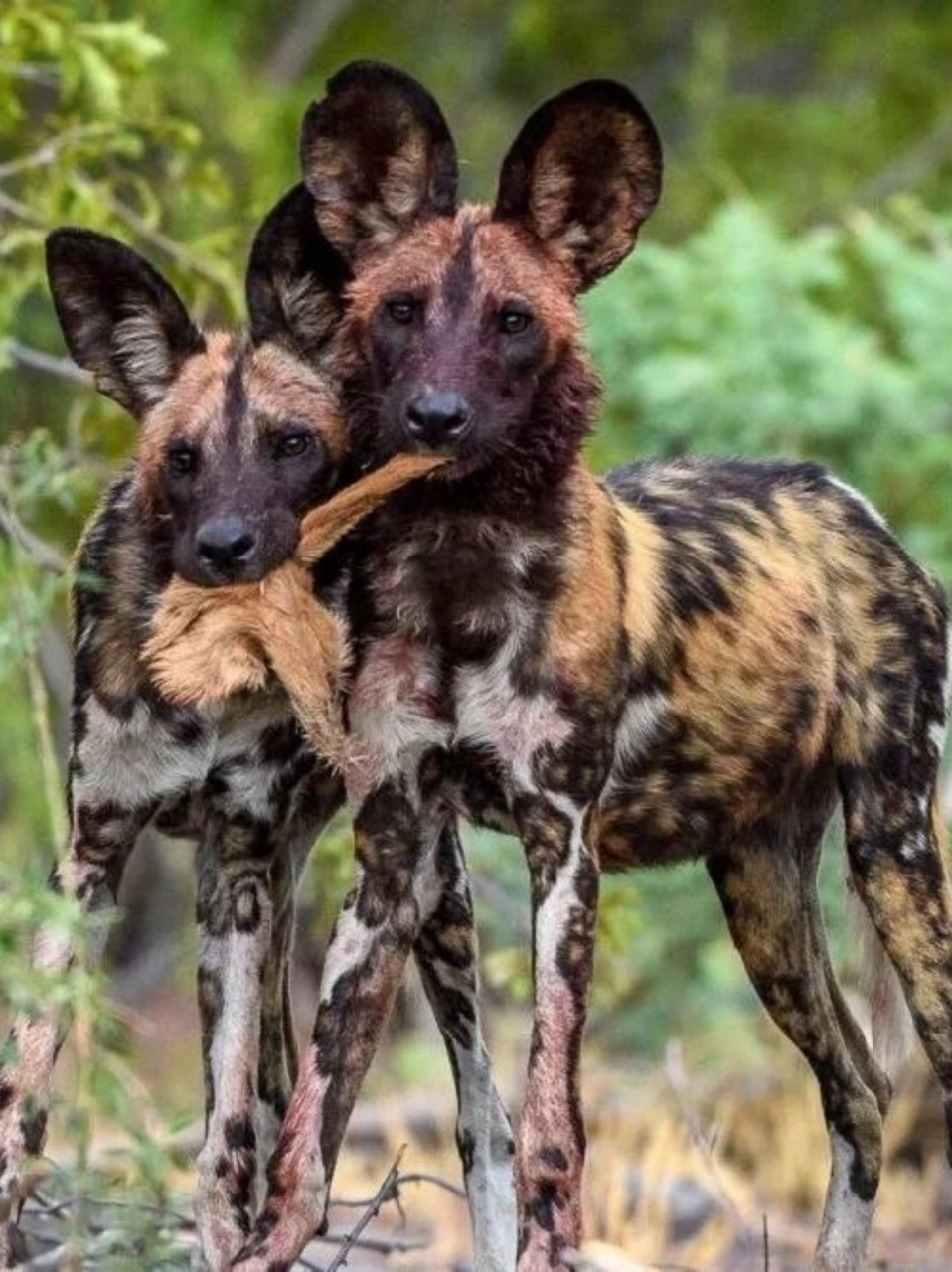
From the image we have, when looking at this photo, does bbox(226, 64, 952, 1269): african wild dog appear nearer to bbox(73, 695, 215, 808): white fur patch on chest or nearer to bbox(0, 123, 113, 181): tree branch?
bbox(73, 695, 215, 808): white fur patch on chest

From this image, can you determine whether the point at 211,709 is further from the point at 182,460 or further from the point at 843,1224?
the point at 843,1224

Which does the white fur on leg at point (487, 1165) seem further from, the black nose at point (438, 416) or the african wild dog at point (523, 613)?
the black nose at point (438, 416)

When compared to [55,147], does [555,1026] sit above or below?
below

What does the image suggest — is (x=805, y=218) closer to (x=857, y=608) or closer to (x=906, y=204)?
(x=906, y=204)

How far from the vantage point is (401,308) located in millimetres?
6438

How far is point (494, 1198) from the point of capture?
7156 mm

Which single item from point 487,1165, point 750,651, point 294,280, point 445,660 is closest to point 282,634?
point 445,660

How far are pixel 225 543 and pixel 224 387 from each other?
50 centimetres

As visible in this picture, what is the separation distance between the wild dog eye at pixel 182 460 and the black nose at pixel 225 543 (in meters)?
0.25

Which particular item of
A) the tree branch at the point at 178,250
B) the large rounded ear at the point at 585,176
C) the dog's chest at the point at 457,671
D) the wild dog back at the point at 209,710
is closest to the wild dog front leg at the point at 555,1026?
the dog's chest at the point at 457,671

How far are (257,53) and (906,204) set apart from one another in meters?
6.66

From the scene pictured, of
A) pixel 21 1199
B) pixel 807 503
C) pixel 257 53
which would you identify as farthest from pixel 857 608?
pixel 257 53

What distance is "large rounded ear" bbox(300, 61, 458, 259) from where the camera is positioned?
6.61 meters

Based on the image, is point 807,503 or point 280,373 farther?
point 807,503
